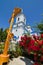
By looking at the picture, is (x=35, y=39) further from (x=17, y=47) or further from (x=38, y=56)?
(x=17, y=47)

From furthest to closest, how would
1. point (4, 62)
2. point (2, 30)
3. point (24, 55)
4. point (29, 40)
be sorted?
1. point (2, 30)
2. point (24, 55)
3. point (29, 40)
4. point (4, 62)

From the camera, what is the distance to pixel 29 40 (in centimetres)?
765

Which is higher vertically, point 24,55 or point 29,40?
point 29,40

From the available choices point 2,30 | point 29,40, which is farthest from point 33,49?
point 2,30

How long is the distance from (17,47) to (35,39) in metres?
2.01

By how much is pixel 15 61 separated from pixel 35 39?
1396 millimetres

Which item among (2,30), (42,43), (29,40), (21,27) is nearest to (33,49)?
(42,43)

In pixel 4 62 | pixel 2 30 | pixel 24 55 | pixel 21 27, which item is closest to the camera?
pixel 4 62

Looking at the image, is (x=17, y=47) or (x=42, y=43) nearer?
(x=42, y=43)

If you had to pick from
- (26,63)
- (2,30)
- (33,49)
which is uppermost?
(2,30)

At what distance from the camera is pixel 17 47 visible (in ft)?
29.8

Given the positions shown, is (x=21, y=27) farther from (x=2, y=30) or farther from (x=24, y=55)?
(x=24, y=55)

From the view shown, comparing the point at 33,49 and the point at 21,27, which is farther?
the point at 21,27

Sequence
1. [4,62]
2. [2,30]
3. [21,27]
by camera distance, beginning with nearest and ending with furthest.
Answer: [4,62]
[2,30]
[21,27]
